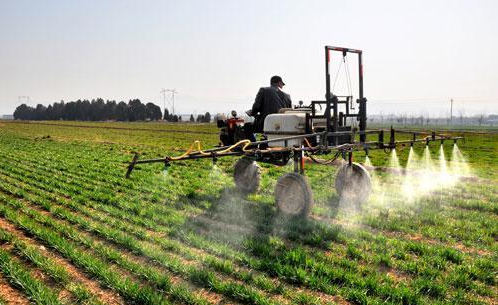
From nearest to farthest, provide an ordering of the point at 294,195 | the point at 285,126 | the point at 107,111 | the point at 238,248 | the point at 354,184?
the point at 238,248 → the point at 294,195 → the point at 285,126 → the point at 354,184 → the point at 107,111

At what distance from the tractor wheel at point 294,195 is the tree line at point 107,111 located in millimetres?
120709

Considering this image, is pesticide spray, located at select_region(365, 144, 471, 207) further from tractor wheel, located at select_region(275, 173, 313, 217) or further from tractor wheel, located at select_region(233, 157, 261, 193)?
tractor wheel, located at select_region(233, 157, 261, 193)

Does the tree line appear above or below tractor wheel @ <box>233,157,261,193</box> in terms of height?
above

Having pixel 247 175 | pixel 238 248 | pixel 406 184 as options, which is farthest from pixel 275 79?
pixel 406 184

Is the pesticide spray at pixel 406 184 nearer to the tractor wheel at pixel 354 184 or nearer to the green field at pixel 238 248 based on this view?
the green field at pixel 238 248

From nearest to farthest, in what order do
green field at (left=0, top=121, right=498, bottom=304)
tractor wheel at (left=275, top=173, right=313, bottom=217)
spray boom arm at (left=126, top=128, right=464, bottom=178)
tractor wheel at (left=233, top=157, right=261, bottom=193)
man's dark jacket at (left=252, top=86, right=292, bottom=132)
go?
Result: 1. green field at (left=0, top=121, right=498, bottom=304)
2. spray boom arm at (left=126, top=128, right=464, bottom=178)
3. tractor wheel at (left=275, top=173, right=313, bottom=217)
4. man's dark jacket at (left=252, top=86, right=292, bottom=132)
5. tractor wheel at (left=233, top=157, right=261, bottom=193)

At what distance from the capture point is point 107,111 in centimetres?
15112

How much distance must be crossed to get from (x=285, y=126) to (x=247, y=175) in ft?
9.28

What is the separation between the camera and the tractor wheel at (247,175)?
1060 cm

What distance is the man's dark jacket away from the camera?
30.4 feet

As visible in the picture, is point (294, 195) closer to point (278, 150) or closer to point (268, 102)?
point (278, 150)

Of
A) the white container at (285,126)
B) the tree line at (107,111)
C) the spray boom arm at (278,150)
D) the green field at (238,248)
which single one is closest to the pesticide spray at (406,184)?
the green field at (238,248)

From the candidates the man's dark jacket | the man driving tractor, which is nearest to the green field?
the man driving tractor

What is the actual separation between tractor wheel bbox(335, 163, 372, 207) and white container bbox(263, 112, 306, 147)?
2.03 meters
